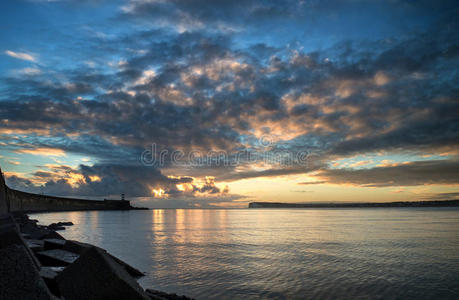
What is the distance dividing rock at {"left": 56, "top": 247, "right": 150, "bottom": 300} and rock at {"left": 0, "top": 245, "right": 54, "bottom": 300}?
2457 mm

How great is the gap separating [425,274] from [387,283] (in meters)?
3.34

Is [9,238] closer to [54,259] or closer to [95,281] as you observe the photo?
[54,259]

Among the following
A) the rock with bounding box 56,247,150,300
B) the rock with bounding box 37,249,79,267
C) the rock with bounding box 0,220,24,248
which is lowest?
the rock with bounding box 37,249,79,267

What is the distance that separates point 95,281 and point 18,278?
113 inches

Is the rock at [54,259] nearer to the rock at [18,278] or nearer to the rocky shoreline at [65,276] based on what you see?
the rocky shoreline at [65,276]

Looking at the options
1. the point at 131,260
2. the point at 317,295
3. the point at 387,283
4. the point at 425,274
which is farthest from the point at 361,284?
the point at 131,260

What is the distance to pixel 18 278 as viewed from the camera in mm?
4449

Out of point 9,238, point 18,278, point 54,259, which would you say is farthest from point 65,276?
point 54,259

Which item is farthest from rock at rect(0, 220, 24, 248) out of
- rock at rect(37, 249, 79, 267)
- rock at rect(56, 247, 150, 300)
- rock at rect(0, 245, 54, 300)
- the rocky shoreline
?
rock at rect(0, 245, 54, 300)

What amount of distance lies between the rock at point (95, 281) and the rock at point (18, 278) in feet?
8.06

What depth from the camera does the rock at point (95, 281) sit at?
6801 millimetres

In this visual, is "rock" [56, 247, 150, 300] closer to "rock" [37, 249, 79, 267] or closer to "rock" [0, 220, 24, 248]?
"rock" [0, 220, 24, 248]

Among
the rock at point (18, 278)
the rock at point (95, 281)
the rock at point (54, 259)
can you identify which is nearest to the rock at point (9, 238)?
the rock at point (54, 259)

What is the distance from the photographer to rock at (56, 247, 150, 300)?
6.80 metres
